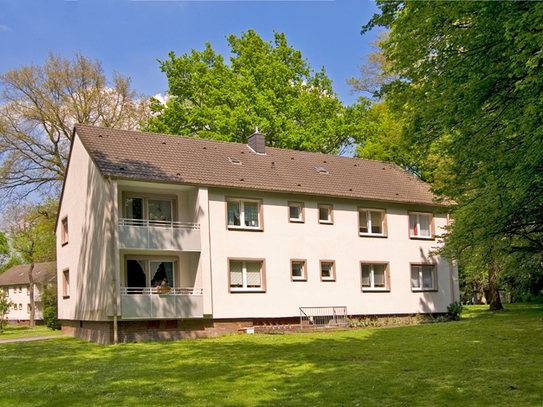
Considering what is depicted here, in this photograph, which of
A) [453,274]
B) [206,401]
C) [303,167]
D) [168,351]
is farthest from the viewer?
[453,274]

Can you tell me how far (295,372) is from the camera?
45.5 feet

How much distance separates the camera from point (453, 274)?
32219 mm

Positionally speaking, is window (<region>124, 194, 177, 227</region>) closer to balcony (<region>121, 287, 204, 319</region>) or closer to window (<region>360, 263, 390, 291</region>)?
balcony (<region>121, 287, 204, 319</region>)

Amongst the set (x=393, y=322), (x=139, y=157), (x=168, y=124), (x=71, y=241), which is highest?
(x=168, y=124)

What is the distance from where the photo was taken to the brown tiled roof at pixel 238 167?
24.7 meters

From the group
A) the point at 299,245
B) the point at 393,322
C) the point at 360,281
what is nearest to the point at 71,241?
the point at 299,245

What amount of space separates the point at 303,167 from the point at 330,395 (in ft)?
64.9

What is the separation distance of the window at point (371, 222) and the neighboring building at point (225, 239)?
5cm

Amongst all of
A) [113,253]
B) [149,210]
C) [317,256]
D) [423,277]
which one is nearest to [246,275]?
[317,256]

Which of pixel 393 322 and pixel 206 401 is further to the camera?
pixel 393 322

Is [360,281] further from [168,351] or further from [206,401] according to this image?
[206,401]

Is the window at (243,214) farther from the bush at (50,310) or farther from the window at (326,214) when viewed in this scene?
the bush at (50,310)

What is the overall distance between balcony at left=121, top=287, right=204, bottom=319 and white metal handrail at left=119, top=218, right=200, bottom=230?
262 centimetres

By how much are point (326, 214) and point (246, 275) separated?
5350mm
